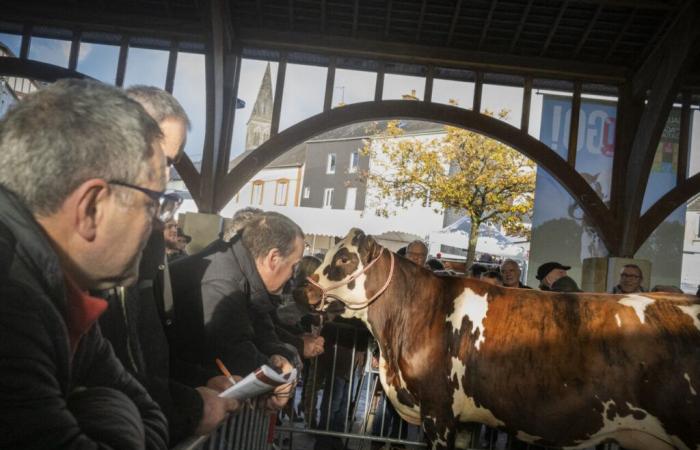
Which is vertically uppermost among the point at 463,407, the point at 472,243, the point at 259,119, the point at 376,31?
the point at 259,119

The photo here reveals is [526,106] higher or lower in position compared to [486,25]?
lower

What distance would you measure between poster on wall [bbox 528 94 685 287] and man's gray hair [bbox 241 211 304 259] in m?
7.74

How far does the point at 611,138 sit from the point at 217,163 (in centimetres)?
711

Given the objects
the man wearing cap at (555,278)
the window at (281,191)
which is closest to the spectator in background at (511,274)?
the man wearing cap at (555,278)

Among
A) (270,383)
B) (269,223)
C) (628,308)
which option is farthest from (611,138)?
(270,383)

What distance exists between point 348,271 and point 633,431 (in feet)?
7.61

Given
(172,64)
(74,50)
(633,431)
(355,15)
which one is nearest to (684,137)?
(355,15)

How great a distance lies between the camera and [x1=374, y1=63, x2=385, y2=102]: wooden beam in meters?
9.56

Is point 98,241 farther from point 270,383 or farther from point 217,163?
point 217,163

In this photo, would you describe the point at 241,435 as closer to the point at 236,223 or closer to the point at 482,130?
the point at 236,223

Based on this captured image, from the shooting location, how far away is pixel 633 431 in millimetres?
3719

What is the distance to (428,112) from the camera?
9391 millimetres

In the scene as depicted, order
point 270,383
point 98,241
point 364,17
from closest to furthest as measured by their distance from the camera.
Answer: point 98,241
point 270,383
point 364,17

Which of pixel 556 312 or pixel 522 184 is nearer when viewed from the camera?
pixel 556 312
